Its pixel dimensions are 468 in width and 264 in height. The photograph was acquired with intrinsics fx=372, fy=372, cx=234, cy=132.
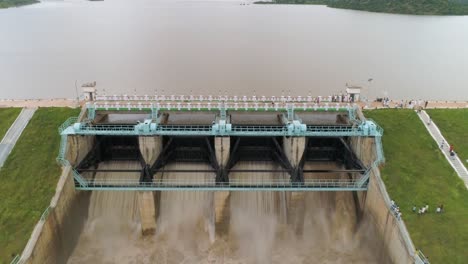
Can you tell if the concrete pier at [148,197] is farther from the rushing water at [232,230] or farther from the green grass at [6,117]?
the green grass at [6,117]

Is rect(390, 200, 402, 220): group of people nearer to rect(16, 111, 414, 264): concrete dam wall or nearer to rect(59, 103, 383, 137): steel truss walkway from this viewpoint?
rect(16, 111, 414, 264): concrete dam wall

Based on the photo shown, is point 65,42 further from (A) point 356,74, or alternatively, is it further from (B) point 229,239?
(B) point 229,239

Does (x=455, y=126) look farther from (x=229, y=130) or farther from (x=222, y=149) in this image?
(x=222, y=149)

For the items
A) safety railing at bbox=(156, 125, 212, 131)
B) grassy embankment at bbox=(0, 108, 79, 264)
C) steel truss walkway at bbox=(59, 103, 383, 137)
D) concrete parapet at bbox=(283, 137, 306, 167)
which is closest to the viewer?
grassy embankment at bbox=(0, 108, 79, 264)

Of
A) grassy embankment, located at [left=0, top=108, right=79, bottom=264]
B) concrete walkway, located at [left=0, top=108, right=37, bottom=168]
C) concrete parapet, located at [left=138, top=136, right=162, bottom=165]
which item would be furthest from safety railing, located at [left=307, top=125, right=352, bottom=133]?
concrete walkway, located at [left=0, top=108, right=37, bottom=168]

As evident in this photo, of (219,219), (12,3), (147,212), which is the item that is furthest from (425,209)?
(12,3)
